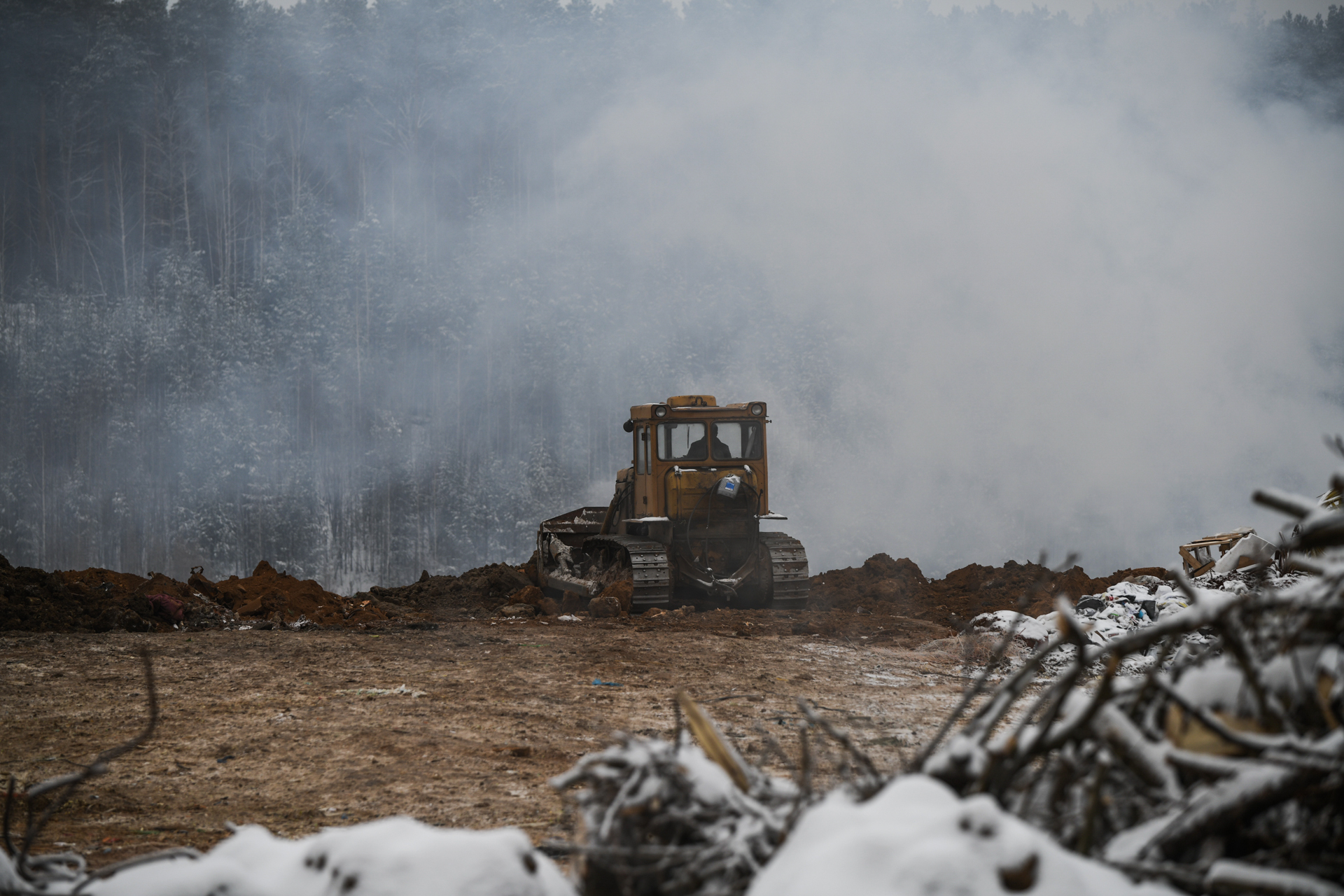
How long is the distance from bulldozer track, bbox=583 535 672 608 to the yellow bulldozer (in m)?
0.07

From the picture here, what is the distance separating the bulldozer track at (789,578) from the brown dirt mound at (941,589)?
2.21ft

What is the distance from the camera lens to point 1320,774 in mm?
1005

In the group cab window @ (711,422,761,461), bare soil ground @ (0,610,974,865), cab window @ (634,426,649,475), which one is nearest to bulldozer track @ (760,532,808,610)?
bare soil ground @ (0,610,974,865)

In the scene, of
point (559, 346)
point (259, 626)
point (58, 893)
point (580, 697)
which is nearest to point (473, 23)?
point (559, 346)

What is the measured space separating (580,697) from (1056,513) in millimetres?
36337

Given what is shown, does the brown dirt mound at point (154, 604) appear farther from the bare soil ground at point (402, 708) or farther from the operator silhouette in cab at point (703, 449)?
the operator silhouette in cab at point (703, 449)

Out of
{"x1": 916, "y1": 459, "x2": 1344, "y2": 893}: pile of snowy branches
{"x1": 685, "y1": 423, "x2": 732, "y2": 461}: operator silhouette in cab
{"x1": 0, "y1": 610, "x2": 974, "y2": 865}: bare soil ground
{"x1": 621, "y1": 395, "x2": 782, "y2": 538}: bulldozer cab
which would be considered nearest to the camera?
{"x1": 916, "y1": 459, "x2": 1344, "y2": 893}: pile of snowy branches

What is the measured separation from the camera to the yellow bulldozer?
41.7 feet

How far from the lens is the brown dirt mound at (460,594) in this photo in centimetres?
1625

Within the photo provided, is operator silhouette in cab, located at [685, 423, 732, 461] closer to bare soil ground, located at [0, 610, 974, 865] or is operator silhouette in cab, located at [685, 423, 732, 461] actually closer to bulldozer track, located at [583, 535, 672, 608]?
bulldozer track, located at [583, 535, 672, 608]

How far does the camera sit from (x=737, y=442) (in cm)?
1325

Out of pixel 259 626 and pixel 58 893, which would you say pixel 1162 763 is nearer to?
pixel 58 893

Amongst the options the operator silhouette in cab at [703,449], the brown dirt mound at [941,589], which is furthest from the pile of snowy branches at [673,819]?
the operator silhouette in cab at [703,449]

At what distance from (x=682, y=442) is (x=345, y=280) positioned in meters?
46.9
